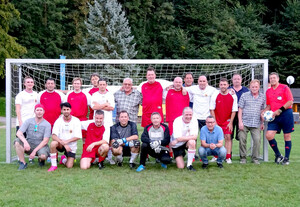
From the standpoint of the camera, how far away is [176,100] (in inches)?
253

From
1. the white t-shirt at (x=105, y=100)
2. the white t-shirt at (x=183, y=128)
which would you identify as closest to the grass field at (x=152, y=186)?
the white t-shirt at (x=183, y=128)

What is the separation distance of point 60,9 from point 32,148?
26.7m

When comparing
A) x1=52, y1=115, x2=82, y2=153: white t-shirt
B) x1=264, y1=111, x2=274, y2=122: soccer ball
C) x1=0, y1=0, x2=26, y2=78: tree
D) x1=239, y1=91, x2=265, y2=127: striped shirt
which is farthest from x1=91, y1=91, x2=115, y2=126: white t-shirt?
x1=0, y1=0, x2=26, y2=78: tree

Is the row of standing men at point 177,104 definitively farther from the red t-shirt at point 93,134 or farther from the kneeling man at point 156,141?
the kneeling man at point 156,141

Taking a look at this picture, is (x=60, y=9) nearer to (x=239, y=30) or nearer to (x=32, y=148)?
(x=239, y=30)

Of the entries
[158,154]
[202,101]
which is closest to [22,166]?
[158,154]

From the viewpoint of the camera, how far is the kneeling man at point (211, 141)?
579cm

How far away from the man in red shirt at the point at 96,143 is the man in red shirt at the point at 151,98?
0.78m

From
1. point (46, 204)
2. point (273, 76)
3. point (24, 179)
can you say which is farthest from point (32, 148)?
point (273, 76)

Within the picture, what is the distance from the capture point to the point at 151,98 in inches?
252

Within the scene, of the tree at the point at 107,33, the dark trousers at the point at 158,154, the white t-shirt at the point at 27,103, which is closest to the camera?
the dark trousers at the point at 158,154

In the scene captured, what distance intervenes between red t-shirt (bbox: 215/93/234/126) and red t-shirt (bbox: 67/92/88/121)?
2.40m

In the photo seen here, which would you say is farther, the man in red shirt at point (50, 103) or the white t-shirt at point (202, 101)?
the white t-shirt at point (202, 101)

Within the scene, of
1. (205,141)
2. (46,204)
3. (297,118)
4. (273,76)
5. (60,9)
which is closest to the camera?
(46,204)
